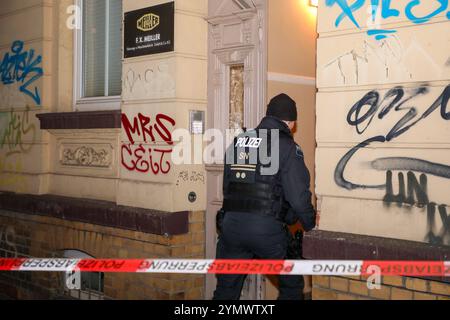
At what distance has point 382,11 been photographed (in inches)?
155

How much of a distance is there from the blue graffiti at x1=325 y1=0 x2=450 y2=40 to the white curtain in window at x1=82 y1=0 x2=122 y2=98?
9.14 ft

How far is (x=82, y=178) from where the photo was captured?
6379 mm

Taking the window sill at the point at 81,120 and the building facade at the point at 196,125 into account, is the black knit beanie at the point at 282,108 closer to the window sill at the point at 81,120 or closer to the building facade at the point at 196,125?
the building facade at the point at 196,125

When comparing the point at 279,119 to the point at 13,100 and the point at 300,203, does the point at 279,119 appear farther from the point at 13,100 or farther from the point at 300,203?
the point at 13,100

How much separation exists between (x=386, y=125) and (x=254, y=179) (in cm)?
98

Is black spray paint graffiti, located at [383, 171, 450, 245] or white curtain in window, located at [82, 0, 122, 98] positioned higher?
white curtain in window, located at [82, 0, 122, 98]

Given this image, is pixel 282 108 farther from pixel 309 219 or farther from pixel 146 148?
pixel 146 148

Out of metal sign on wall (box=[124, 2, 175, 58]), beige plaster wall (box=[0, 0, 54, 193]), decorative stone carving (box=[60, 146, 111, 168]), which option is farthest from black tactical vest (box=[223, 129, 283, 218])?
beige plaster wall (box=[0, 0, 54, 193])

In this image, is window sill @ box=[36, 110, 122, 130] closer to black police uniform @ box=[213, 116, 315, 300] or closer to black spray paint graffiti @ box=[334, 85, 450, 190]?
black police uniform @ box=[213, 116, 315, 300]

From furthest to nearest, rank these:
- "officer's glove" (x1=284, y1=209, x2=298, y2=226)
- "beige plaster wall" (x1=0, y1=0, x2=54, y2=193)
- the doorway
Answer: "beige plaster wall" (x1=0, y1=0, x2=54, y2=193) → the doorway → "officer's glove" (x1=284, y1=209, x2=298, y2=226)

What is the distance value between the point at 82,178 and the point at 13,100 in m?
1.67

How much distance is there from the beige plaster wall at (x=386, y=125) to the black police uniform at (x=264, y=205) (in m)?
0.30

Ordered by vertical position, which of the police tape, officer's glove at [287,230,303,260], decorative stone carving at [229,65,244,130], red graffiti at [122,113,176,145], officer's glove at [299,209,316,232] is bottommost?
the police tape

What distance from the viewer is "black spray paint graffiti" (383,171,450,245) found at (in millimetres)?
3668
